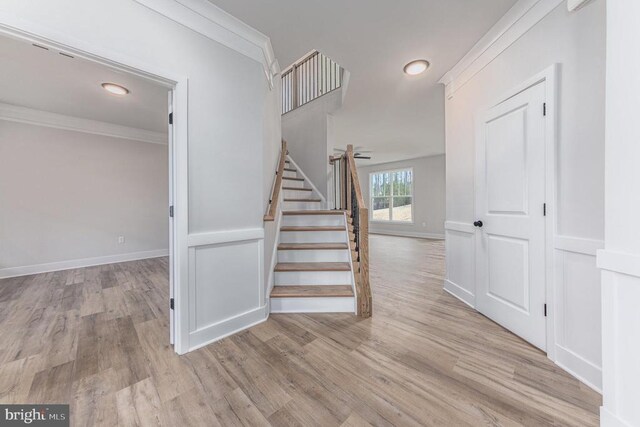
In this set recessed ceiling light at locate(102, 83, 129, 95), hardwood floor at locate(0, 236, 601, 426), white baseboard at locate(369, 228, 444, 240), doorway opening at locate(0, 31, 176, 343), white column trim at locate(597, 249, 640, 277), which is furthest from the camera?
white baseboard at locate(369, 228, 444, 240)

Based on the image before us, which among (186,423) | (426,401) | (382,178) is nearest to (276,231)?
(186,423)

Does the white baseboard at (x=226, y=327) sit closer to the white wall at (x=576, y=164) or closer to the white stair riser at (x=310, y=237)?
the white stair riser at (x=310, y=237)

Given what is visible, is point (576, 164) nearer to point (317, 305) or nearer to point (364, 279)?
point (364, 279)

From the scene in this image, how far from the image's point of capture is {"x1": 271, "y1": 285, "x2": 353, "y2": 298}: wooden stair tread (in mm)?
2285

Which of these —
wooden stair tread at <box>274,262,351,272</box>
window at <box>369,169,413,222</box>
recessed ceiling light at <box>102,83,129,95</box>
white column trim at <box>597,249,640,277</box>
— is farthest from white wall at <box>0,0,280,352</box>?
window at <box>369,169,413,222</box>

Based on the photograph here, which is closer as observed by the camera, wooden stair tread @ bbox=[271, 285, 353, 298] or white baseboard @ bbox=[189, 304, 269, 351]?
white baseboard @ bbox=[189, 304, 269, 351]

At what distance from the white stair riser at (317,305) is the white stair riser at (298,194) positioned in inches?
73.9

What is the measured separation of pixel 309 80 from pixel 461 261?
410cm

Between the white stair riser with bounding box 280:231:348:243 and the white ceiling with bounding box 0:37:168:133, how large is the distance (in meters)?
1.95

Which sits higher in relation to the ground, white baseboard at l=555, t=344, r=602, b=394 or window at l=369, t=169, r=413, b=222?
window at l=369, t=169, r=413, b=222

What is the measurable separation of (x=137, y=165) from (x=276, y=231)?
374 cm

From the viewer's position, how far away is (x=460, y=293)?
8.45ft

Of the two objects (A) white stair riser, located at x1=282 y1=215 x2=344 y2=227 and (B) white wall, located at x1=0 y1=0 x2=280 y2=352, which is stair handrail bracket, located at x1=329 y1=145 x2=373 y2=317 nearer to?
(A) white stair riser, located at x1=282 y1=215 x2=344 y2=227

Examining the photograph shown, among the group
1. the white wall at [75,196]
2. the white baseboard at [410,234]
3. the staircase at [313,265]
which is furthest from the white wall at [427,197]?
the white wall at [75,196]
